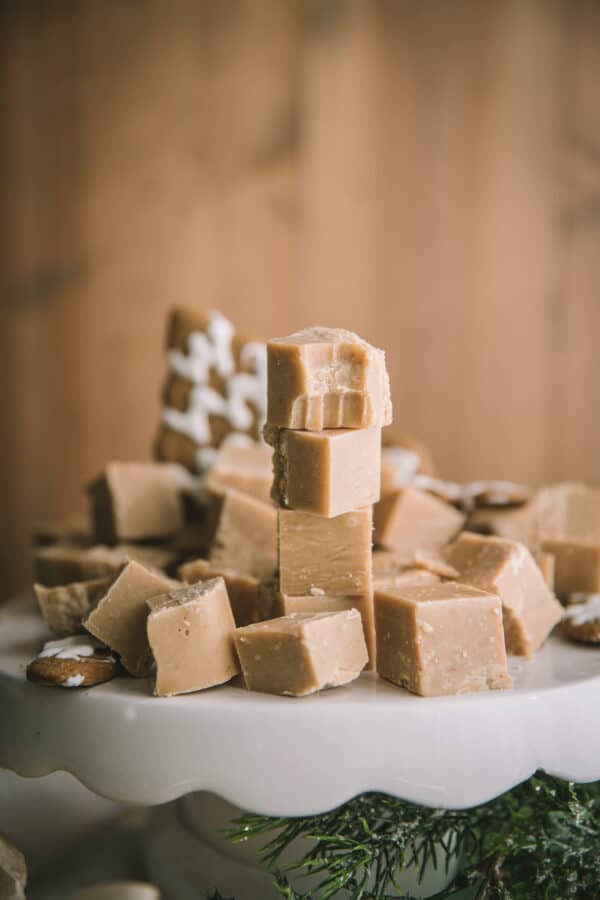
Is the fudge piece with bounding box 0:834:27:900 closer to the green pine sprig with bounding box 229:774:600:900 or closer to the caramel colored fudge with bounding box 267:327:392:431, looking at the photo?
the green pine sprig with bounding box 229:774:600:900

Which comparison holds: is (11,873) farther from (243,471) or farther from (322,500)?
(243,471)

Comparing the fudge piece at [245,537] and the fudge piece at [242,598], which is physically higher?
the fudge piece at [245,537]

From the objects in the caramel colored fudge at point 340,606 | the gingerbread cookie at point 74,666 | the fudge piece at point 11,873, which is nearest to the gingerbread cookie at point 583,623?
the caramel colored fudge at point 340,606

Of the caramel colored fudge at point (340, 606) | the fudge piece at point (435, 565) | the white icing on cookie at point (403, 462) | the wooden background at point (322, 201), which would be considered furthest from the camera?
the wooden background at point (322, 201)

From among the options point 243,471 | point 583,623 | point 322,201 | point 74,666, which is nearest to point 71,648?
point 74,666

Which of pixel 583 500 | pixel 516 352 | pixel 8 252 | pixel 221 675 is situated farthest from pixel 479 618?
pixel 8 252

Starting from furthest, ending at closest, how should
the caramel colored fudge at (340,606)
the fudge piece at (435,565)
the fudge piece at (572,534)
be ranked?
the fudge piece at (572,534) < the fudge piece at (435,565) < the caramel colored fudge at (340,606)

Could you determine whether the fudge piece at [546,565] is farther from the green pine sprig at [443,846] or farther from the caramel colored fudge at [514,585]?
the green pine sprig at [443,846]
